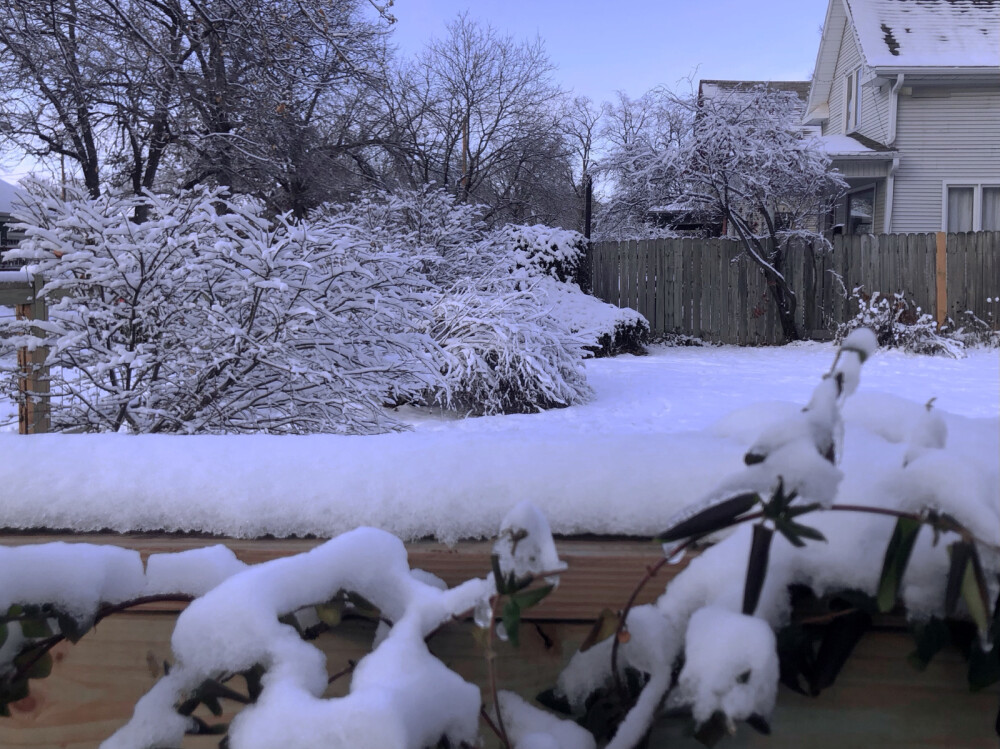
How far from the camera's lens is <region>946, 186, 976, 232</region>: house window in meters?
14.4

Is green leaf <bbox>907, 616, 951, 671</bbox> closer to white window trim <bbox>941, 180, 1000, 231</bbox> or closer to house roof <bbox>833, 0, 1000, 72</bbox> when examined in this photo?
house roof <bbox>833, 0, 1000, 72</bbox>

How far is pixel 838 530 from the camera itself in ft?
2.19

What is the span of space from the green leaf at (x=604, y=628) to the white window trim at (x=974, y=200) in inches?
618

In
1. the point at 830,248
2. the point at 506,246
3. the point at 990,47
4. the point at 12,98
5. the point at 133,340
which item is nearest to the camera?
the point at 133,340

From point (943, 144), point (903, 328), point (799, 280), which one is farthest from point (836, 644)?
point (943, 144)

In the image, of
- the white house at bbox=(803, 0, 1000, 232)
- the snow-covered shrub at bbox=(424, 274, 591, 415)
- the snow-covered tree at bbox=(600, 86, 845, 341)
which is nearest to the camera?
the snow-covered shrub at bbox=(424, 274, 591, 415)

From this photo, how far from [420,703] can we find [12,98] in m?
10.4

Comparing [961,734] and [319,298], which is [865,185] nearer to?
[319,298]

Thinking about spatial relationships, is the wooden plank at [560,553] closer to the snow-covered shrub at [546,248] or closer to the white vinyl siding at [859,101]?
the snow-covered shrub at [546,248]

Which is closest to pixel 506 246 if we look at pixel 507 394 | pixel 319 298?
pixel 507 394

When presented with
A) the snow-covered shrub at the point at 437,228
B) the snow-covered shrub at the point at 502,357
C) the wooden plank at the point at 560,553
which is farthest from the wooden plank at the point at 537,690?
the snow-covered shrub at the point at 437,228

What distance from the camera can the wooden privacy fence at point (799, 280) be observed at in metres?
11.1

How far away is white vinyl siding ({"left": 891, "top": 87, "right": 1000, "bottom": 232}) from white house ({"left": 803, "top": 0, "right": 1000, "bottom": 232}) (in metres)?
0.02

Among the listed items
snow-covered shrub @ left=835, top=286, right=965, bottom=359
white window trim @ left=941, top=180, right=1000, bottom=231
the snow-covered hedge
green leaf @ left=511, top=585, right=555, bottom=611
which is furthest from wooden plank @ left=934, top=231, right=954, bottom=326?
green leaf @ left=511, top=585, right=555, bottom=611
